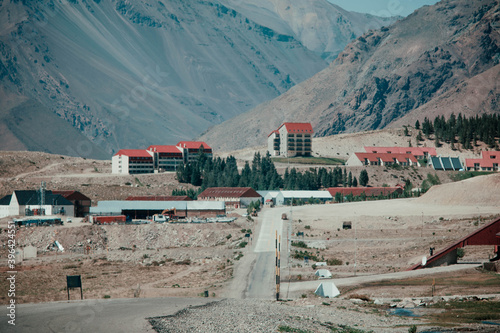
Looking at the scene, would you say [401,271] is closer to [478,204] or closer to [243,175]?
[478,204]

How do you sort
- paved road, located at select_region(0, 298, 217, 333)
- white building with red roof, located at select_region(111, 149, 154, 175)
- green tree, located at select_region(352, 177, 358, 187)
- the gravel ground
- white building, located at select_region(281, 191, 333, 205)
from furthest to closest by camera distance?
white building with red roof, located at select_region(111, 149, 154, 175)
green tree, located at select_region(352, 177, 358, 187)
white building, located at select_region(281, 191, 333, 205)
the gravel ground
paved road, located at select_region(0, 298, 217, 333)

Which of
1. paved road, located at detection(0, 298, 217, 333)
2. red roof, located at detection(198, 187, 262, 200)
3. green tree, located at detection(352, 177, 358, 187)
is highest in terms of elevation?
green tree, located at detection(352, 177, 358, 187)

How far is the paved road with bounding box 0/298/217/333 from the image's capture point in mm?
34625

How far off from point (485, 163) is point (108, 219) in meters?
123

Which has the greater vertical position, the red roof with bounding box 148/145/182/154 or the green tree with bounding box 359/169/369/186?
the red roof with bounding box 148/145/182/154

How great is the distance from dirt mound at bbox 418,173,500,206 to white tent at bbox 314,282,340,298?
68558mm

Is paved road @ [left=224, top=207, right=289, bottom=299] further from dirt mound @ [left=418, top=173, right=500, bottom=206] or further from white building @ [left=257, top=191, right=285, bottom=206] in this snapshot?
white building @ [left=257, top=191, right=285, bottom=206]

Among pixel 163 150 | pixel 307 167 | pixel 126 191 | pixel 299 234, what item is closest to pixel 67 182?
pixel 126 191

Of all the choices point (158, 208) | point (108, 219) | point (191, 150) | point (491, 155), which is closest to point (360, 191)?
point (158, 208)

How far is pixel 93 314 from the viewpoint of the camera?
3866 cm

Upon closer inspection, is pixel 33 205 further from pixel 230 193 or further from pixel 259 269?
pixel 259 269

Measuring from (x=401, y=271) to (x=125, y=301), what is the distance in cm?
3052

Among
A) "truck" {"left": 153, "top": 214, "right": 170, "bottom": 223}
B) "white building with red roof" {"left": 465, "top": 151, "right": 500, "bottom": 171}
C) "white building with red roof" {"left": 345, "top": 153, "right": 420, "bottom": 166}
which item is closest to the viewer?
"truck" {"left": 153, "top": 214, "right": 170, "bottom": 223}

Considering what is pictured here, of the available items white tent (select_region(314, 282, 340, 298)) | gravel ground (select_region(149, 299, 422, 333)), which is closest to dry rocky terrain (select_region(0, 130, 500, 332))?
gravel ground (select_region(149, 299, 422, 333))
